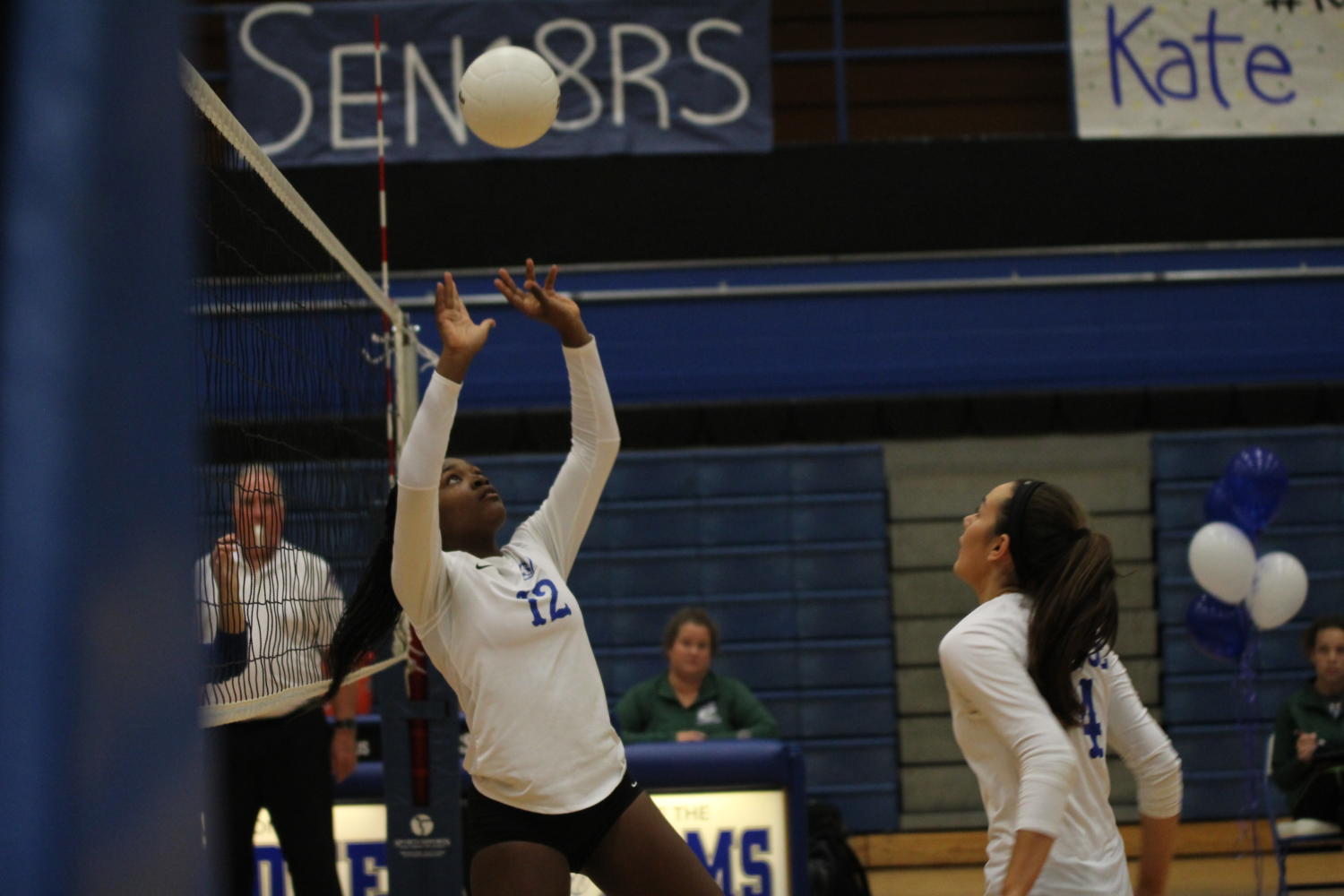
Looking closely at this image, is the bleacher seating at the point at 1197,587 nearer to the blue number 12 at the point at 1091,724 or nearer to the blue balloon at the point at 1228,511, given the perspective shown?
the blue balloon at the point at 1228,511

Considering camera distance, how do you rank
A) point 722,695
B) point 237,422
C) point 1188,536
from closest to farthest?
point 237,422 < point 722,695 < point 1188,536

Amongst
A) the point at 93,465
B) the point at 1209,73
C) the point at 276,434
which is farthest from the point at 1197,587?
the point at 93,465

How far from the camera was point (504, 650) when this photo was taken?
9.60 feet

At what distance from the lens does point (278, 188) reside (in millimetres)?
3555

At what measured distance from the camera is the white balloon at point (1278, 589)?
6.75 metres

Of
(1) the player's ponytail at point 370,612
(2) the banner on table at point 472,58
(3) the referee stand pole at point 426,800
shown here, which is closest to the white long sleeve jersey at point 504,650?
(1) the player's ponytail at point 370,612

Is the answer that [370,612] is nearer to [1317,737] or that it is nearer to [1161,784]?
[1161,784]

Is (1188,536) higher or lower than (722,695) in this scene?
higher

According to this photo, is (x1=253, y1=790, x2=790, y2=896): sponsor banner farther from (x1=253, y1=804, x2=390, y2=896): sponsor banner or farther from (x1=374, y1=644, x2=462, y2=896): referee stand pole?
(x1=374, y1=644, x2=462, y2=896): referee stand pole

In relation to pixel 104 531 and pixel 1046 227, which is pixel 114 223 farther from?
pixel 1046 227

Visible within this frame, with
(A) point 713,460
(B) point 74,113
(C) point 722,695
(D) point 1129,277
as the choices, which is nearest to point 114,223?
(B) point 74,113

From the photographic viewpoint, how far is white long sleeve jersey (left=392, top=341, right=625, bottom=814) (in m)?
2.80

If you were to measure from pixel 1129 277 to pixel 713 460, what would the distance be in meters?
2.83

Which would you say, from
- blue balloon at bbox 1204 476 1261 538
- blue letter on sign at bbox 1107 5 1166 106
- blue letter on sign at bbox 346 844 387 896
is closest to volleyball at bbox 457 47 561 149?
blue letter on sign at bbox 346 844 387 896
